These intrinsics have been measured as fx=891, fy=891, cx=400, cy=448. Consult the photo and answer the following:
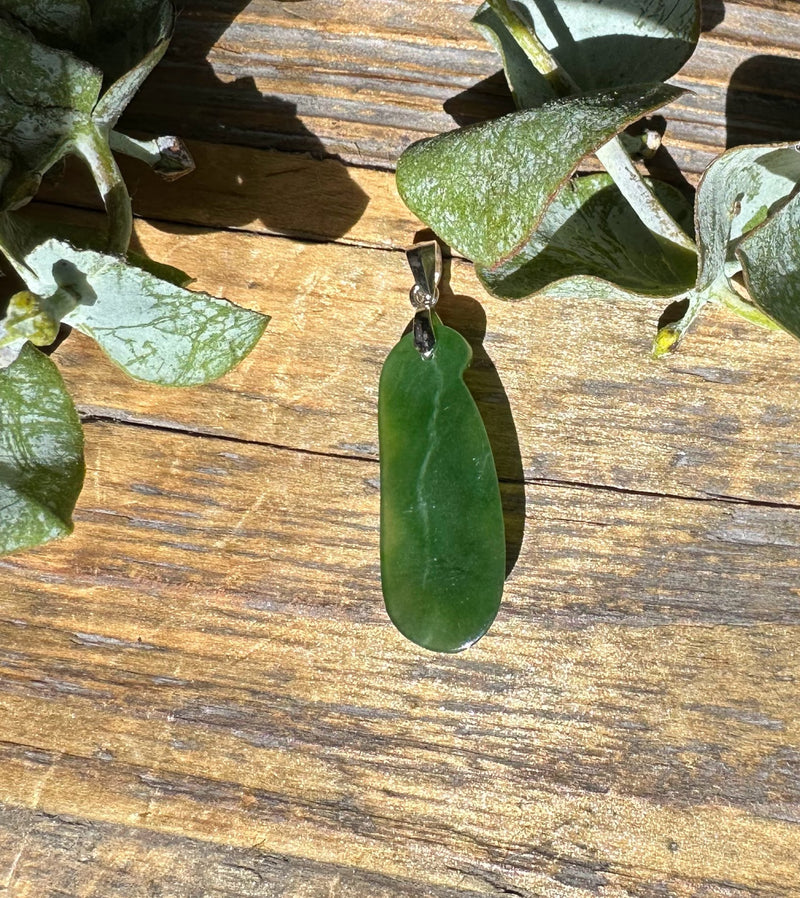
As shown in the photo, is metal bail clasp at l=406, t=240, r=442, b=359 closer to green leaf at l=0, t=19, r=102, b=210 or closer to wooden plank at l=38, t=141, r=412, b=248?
wooden plank at l=38, t=141, r=412, b=248

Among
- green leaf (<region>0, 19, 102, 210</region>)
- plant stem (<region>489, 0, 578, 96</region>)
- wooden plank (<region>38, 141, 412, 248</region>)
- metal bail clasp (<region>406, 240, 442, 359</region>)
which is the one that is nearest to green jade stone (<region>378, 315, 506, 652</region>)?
metal bail clasp (<region>406, 240, 442, 359</region>)

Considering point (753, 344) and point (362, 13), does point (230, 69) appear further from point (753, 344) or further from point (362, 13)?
point (753, 344)

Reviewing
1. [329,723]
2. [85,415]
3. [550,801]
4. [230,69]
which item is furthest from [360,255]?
[550,801]

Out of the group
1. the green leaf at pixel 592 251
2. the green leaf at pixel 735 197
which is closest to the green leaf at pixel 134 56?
the green leaf at pixel 592 251

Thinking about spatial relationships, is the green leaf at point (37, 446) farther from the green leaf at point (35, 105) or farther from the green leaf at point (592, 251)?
the green leaf at point (592, 251)

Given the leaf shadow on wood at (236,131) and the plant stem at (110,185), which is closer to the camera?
the plant stem at (110,185)

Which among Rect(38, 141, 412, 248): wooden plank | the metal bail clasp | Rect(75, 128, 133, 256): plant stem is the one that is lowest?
the metal bail clasp
